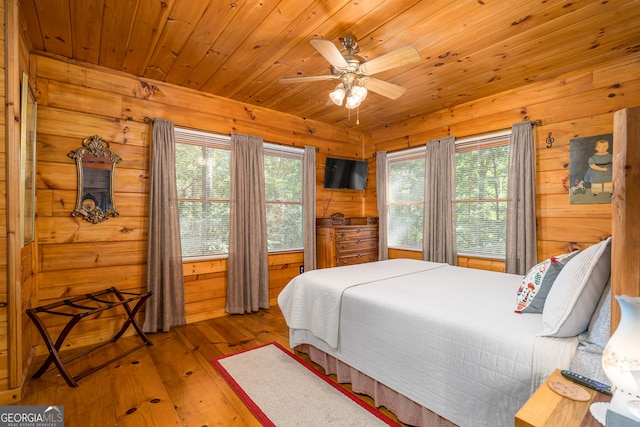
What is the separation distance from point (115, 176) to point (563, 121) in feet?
14.4

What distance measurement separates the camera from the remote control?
96 cm

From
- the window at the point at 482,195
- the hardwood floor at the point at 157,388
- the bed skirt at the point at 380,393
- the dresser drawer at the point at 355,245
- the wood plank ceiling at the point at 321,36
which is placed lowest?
the hardwood floor at the point at 157,388

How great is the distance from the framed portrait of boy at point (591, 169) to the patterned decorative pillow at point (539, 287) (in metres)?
1.71

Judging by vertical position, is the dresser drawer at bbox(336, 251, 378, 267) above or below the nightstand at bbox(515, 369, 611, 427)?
below

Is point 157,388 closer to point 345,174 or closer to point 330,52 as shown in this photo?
point 330,52

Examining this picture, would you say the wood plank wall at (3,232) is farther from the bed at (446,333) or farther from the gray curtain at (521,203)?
the gray curtain at (521,203)

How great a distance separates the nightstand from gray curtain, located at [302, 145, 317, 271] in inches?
130

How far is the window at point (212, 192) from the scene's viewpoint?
3.36 m

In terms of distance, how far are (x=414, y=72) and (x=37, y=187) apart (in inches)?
137

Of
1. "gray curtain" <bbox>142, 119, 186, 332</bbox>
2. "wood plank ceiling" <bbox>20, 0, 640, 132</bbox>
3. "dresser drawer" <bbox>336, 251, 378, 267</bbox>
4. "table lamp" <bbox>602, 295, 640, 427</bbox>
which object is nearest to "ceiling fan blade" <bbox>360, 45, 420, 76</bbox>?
"wood plank ceiling" <bbox>20, 0, 640, 132</bbox>

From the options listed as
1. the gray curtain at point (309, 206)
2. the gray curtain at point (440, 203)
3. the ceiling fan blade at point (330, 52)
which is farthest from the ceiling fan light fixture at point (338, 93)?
the gray curtain at point (440, 203)

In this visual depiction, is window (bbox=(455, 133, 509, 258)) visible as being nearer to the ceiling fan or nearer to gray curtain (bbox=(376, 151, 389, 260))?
gray curtain (bbox=(376, 151, 389, 260))

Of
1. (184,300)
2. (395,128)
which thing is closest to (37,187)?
(184,300)

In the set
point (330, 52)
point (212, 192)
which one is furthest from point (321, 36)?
point (212, 192)
